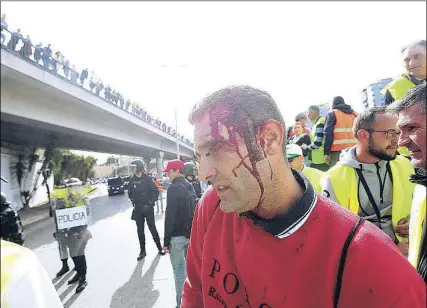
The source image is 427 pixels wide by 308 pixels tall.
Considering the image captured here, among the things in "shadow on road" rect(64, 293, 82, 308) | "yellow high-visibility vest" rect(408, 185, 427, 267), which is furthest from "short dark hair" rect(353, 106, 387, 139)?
"shadow on road" rect(64, 293, 82, 308)

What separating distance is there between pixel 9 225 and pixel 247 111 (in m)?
0.95

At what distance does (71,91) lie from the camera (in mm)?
7574

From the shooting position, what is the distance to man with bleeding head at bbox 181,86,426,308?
2.99 feet

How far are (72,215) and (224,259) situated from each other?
15.9 feet

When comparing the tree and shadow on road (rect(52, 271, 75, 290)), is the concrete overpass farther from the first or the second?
the tree

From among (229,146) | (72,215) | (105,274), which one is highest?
(229,146)

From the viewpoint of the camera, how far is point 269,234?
1.08 metres

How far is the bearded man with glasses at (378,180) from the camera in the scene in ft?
7.09

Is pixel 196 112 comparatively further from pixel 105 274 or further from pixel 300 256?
pixel 105 274

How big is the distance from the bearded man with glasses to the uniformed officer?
4.44 meters

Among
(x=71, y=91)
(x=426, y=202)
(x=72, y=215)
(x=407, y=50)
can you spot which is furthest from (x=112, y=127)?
(x=426, y=202)

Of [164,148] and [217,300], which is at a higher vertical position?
[164,148]

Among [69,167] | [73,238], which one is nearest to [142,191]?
[73,238]

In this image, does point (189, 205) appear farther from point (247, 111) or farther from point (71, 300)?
point (247, 111)
